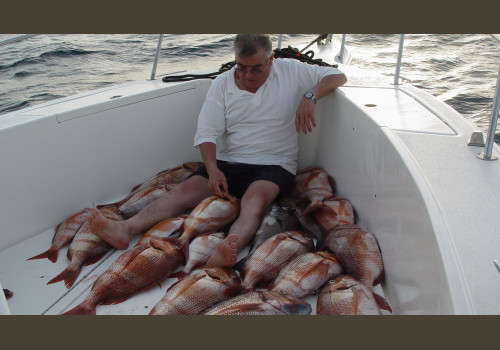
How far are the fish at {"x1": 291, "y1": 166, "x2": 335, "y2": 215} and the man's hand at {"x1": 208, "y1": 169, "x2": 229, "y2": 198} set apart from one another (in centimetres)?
53

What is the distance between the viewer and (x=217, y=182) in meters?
2.78

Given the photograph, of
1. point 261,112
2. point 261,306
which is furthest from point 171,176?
point 261,306

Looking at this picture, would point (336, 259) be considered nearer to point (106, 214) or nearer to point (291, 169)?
point (291, 169)

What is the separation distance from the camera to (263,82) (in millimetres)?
2934

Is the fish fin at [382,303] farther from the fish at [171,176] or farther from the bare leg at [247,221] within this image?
the fish at [171,176]

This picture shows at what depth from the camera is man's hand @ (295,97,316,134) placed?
275cm

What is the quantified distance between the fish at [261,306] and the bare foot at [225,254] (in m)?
0.25

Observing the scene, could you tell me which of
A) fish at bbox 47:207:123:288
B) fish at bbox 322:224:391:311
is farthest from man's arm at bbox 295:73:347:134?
fish at bbox 47:207:123:288

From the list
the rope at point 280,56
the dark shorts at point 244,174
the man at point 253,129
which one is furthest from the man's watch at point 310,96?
the rope at point 280,56

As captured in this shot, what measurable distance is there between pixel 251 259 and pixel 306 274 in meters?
0.31

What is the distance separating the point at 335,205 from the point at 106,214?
1445 mm

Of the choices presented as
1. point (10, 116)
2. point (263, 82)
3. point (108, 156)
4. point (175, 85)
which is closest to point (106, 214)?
point (108, 156)

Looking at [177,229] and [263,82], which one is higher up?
[263,82]

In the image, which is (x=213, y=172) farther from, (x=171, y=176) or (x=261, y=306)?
(x=261, y=306)
